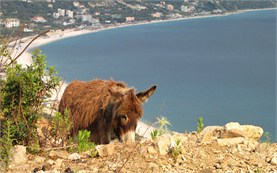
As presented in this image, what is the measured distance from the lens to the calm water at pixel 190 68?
58.8 meters

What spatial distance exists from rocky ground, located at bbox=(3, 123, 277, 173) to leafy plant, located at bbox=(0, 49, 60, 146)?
0.66 meters

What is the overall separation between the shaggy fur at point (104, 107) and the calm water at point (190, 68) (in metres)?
13.8

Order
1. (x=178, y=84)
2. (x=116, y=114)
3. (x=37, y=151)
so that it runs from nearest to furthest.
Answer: (x=37, y=151), (x=116, y=114), (x=178, y=84)

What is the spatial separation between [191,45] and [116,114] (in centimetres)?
12939

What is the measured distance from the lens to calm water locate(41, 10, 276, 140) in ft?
193

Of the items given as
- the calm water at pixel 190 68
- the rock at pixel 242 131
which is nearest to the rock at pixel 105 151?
the rock at pixel 242 131

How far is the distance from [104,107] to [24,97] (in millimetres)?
1549

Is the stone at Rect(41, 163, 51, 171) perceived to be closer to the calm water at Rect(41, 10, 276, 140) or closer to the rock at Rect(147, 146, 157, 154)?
the rock at Rect(147, 146, 157, 154)

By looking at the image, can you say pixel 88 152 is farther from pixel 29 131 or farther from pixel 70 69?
pixel 70 69

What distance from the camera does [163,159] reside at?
4.67m

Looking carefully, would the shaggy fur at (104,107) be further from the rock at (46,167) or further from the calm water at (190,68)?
the calm water at (190,68)

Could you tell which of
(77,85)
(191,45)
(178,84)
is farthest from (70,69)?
(77,85)

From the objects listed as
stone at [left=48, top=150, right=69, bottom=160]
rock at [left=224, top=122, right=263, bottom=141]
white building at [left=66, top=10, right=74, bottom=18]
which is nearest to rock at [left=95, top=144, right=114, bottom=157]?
stone at [left=48, top=150, right=69, bottom=160]

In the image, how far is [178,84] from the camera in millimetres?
77500
